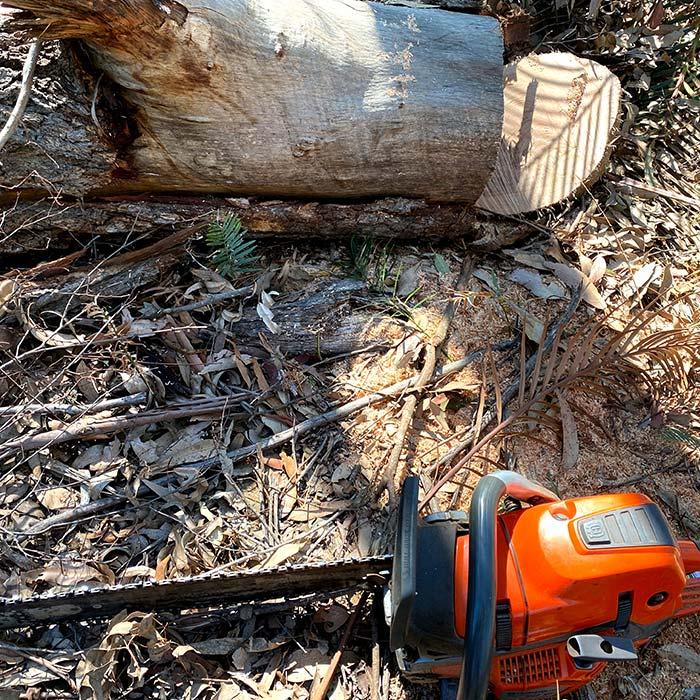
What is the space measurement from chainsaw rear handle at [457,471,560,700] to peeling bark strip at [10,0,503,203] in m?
1.38

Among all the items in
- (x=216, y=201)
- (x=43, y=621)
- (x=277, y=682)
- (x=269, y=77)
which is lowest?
(x=277, y=682)

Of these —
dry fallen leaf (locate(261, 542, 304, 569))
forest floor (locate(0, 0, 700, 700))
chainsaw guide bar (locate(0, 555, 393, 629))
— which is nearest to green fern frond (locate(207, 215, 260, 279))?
forest floor (locate(0, 0, 700, 700))

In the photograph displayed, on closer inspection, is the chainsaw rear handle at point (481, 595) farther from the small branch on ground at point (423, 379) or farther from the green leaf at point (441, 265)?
the green leaf at point (441, 265)

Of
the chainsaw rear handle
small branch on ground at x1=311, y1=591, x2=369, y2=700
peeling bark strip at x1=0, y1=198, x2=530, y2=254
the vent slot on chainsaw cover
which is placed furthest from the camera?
peeling bark strip at x1=0, y1=198, x2=530, y2=254

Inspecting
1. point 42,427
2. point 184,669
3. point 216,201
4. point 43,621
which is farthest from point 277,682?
point 216,201

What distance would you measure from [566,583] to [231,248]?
1.66 m

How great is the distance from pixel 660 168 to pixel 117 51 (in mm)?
2739

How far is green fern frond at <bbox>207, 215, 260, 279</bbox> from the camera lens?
7.84 ft

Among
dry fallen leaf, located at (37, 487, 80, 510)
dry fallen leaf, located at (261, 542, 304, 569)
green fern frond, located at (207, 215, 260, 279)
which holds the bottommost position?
dry fallen leaf, located at (261, 542, 304, 569)

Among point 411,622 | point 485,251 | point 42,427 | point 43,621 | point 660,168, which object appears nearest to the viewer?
point 411,622

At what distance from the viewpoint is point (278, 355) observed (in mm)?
2334

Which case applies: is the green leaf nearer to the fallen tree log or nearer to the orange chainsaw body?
the fallen tree log

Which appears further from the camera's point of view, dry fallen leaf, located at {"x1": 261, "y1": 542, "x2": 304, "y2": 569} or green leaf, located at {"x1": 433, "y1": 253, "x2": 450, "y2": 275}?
green leaf, located at {"x1": 433, "y1": 253, "x2": 450, "y2": 275}

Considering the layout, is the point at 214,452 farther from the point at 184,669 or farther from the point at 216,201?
the point at 216,201
